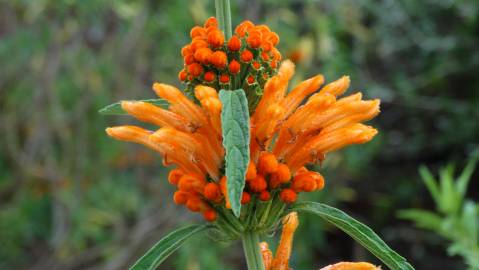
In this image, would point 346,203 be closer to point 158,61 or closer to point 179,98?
point 158,61

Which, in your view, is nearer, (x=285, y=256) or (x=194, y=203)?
(x=194, y=203)

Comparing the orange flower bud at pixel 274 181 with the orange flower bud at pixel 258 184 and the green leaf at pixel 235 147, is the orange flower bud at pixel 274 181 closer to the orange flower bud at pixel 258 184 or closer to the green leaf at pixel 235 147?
the orange flower bud at pixel 258 184

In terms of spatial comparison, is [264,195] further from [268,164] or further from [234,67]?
[234,67]

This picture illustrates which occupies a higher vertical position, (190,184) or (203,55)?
(203,55)

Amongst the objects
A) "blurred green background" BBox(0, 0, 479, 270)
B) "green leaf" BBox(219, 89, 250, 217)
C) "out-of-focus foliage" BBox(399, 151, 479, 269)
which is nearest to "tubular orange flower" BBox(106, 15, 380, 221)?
"green leaf" BBox(219, 89, 250, 217)

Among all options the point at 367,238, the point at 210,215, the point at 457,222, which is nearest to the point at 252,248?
the point at 210,215

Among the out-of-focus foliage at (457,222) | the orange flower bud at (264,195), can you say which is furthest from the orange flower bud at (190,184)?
the out-of-focus foliage at (457,222)
